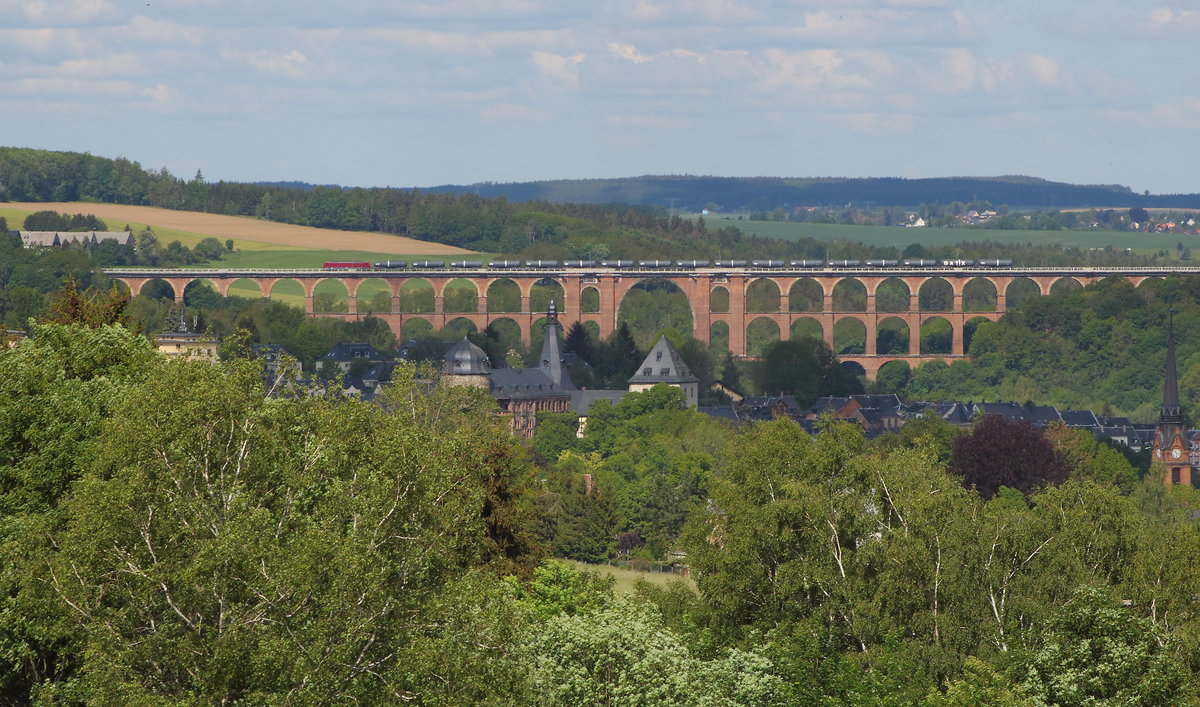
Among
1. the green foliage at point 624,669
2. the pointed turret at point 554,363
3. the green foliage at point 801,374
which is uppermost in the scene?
the green foliage at point 624,669

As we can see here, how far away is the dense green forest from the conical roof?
287 feet

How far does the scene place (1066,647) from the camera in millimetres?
38031

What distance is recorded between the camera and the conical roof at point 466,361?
142 metres

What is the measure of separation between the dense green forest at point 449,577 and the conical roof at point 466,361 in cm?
8736

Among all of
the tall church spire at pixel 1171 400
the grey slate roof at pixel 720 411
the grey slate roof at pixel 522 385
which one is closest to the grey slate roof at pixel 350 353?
the grey slate roof at pixel 522 385

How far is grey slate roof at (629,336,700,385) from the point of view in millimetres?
148250

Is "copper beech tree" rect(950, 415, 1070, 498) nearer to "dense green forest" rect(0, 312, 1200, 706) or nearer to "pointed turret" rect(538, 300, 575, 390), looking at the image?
"dense green forest" rect(0, 312, 1200, 706)

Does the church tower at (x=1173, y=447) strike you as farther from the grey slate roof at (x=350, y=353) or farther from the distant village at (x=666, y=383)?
the grey slate roof at (x=350, y=353)

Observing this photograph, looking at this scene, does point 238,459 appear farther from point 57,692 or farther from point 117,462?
point 57,692

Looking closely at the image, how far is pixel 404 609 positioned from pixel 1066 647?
1043 cm

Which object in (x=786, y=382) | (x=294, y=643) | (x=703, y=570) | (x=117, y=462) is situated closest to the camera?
(x=294, y=643)

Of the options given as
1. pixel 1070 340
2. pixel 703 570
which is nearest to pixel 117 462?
pixel 703 570

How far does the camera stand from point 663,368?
488 ft

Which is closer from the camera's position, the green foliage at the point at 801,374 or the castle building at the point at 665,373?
the castle building at the point at 665,373
